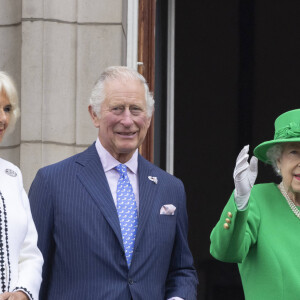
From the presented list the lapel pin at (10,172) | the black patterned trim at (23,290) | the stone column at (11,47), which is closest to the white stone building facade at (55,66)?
the stone column at (11,47)

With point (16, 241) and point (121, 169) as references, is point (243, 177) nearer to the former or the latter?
point (121, 169)

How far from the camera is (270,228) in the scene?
15.3 ft

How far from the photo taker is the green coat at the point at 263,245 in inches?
177

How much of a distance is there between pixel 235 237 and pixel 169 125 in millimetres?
3581

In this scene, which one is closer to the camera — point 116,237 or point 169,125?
point 116,237

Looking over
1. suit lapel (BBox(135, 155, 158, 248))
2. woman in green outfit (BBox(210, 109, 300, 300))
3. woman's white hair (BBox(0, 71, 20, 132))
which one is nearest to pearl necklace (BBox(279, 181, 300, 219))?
woman in green outfit (BBox(210, 109, 300, 300))

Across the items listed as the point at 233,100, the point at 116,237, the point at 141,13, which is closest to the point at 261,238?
the point at 116,237

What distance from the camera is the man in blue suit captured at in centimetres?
436

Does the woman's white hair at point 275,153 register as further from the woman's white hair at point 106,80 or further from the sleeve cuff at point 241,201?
the woman's white hair at point 106,80

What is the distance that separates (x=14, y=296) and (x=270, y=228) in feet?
4.45

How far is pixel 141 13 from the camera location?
6.87 meters

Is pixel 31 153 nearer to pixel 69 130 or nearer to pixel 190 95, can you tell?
pixel 69 130

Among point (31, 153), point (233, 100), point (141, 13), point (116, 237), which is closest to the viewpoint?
point (116, 237)

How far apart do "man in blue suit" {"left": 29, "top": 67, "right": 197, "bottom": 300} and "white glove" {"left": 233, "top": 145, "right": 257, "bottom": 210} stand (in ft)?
1.11
